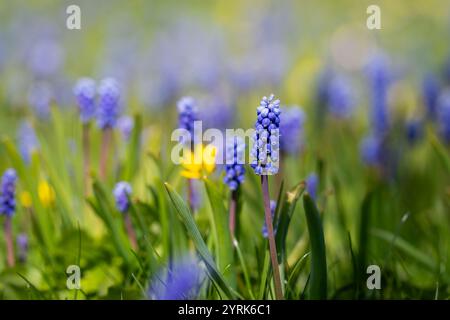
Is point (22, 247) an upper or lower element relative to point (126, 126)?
lower

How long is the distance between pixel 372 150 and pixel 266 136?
2.29 m

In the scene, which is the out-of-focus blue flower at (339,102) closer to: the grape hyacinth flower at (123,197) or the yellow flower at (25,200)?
the yellow flower at (25,200)

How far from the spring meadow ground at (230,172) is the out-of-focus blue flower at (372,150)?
2cm

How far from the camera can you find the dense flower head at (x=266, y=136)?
2.11 metres

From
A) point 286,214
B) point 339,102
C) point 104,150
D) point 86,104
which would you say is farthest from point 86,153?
point 339,102

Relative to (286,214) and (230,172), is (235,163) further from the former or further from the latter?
(286,214)

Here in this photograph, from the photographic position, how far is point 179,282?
2.62 m

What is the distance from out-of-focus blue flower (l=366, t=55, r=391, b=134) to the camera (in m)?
4.16

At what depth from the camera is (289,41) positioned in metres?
8.07

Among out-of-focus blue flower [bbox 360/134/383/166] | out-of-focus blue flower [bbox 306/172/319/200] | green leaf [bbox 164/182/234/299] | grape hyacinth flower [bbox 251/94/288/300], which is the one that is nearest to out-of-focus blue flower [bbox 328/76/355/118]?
out-of-focus blue flower [bbox 360/134/383/166]

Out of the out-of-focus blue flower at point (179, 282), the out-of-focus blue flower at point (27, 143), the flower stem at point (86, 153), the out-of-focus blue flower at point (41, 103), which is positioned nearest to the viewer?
the out-of-focus blue flower at point (179, 282)

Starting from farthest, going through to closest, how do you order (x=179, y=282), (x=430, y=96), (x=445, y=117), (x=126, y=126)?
(x=430, y=96) < (x=445, y=117) < (x=126, y=126) < (x=179, y=282)

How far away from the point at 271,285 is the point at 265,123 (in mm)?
677

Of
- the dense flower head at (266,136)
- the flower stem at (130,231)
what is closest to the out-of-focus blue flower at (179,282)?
the flower stem at (130,231)
